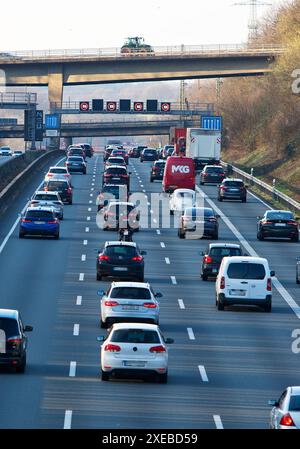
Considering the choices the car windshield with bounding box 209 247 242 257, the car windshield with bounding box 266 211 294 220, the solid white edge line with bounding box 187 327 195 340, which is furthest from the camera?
the car windshield with bounding box 266 211 294 220

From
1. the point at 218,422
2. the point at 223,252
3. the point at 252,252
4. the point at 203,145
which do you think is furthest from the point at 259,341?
the point at 203,145

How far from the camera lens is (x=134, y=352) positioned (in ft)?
93.4

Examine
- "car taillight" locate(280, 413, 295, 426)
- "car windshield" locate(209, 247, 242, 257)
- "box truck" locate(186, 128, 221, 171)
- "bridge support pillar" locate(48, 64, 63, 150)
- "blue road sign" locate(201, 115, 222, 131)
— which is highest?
"bridge support pillar" locate(48, 64, 63, 150)

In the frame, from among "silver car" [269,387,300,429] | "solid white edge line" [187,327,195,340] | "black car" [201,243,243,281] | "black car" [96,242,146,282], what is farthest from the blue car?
"silver car" [269,387,300,429]

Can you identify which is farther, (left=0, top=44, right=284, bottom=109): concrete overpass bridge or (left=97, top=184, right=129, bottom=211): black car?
(left=0, top=44, right=284, bottom=109): concrete overpass bridge

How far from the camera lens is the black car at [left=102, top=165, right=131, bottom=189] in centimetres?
8531

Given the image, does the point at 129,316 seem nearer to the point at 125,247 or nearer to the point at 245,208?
the point at 125,247

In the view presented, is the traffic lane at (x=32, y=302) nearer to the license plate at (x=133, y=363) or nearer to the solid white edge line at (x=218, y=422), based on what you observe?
the license plate at (x=133, y=363)

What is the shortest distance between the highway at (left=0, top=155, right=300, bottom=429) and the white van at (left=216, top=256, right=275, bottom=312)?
493 millimetres

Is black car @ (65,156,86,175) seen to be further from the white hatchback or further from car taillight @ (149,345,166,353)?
car taillight @ (149,345,166,353)

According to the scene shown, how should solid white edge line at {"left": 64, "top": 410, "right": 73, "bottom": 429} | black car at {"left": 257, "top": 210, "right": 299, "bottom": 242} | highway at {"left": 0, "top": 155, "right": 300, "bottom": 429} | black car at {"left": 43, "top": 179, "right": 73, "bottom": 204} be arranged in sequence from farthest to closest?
black car at {"left": 43, "top": 179, "right": 73, "bottom": 204} < black car at {"left": 257, "top": 210, "right": 299, "bottom": 242} < highway at {"left": 0, "top": 155, "right": 300, "bottom": 429} < solid white edge line at {"left": 64, "top": 410, "right": 73, "bottom": 429}

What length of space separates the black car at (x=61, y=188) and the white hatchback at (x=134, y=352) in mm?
45825

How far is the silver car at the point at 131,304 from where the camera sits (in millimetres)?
35625

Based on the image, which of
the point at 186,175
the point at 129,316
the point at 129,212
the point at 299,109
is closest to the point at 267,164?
the point at 299,109
